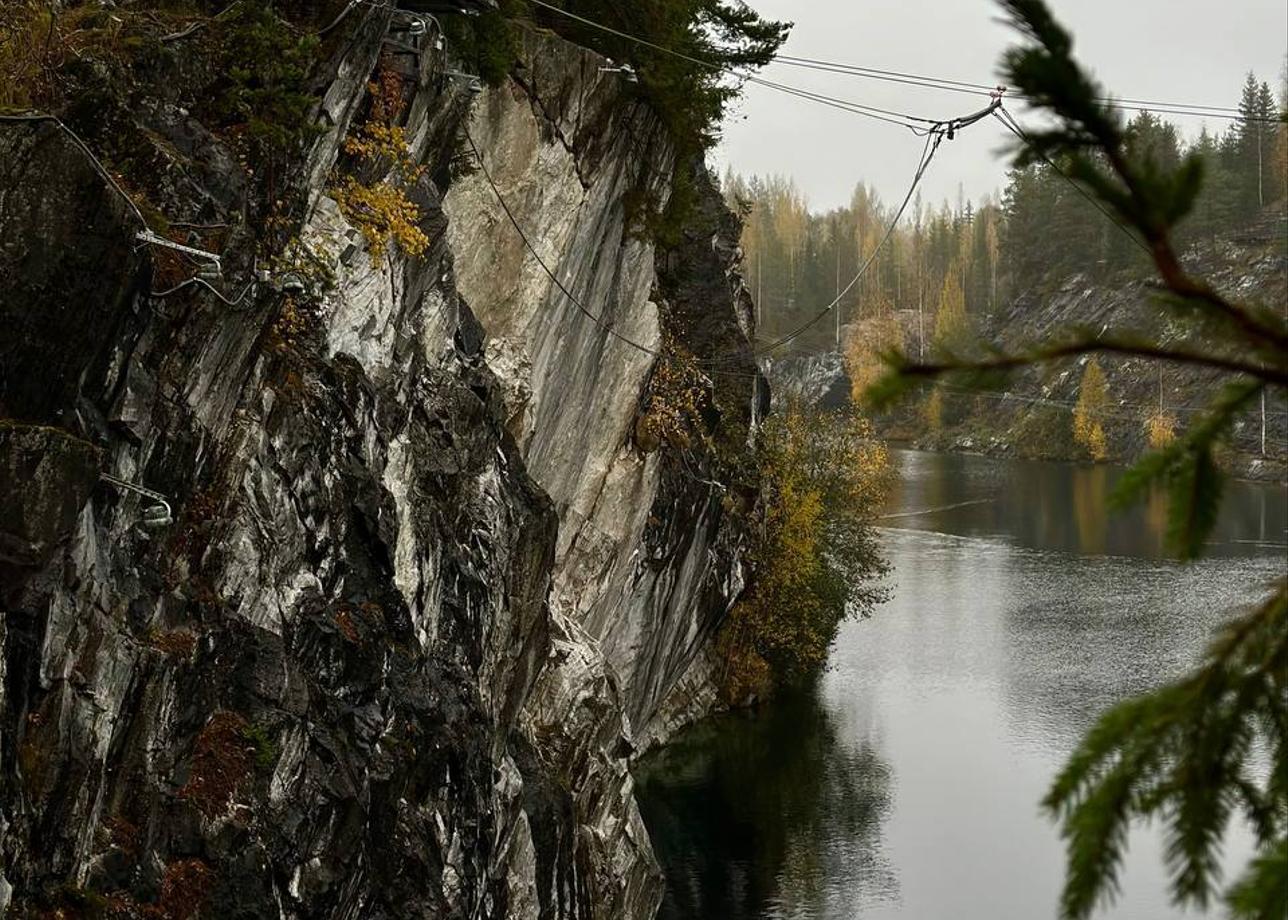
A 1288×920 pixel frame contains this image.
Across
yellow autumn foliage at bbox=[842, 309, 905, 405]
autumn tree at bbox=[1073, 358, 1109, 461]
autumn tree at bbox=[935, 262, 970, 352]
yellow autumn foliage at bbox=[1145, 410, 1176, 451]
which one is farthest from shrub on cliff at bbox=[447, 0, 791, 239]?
autumn tree at bbox=[935, 262, 970, 352]

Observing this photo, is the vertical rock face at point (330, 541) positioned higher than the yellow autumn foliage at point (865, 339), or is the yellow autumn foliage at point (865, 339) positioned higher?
the yellow autumn foliage at point (865, 339)

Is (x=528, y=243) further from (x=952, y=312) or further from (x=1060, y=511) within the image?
(x=952, y=312)

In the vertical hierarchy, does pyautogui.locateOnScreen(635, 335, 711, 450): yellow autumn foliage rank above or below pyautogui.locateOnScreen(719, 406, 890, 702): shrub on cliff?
above

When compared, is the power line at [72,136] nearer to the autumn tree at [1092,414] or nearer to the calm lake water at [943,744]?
the calm lake water at [943,744]

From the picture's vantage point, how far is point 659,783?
32.1 metres

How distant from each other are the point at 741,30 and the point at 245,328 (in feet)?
57.6

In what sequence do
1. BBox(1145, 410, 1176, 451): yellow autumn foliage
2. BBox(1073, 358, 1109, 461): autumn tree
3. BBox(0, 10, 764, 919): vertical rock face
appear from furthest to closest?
BBox(1073, 358, 1109, 461): autumn tree
BBox(1145, 410, 1176, 451): yellow autumn foliage
BBox(0, 10, 764, 919): vertical rock face

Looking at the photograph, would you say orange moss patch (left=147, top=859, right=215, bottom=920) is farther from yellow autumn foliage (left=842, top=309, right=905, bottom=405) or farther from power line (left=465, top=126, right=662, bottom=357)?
yellow autumn foliage (left=842, top=309, right=905, bottom=405)

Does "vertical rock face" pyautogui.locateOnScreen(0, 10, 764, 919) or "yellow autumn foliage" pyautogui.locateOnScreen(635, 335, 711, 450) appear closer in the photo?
"vertical rock face" pyautogui.locateOnScreen(0, 10, 764, 919)

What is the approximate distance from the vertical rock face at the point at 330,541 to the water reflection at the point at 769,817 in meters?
3.78

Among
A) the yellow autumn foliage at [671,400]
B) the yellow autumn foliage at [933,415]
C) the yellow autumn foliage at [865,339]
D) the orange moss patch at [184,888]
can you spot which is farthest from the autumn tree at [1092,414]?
the orange moss patch at [184,888]

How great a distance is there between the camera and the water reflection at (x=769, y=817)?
26.7 meters

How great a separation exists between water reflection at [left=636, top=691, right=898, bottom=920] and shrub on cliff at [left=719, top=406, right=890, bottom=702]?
1893 mm

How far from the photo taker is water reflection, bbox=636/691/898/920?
26.7 metres
